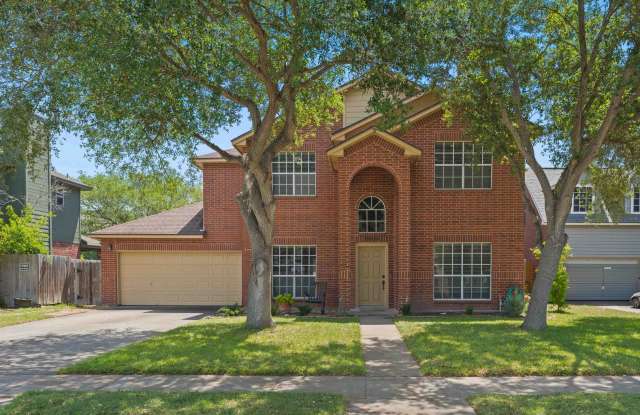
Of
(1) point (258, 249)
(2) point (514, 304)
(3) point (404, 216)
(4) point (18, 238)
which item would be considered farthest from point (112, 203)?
(2) point (514, 304)

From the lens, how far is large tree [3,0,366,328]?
10.2m

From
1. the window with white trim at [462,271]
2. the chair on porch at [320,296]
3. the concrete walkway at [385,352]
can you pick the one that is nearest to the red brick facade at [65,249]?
Result: the chair on porch at [320,296]

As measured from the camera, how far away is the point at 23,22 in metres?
11.0

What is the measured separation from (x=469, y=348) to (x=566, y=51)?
8.63m

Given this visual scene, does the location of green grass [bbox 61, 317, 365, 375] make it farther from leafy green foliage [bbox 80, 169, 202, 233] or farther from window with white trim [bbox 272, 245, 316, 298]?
leafy green foliage [bbox 80, 169, 202, 233]

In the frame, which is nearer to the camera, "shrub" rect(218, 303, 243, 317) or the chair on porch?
"shrub" rect(218, 303, 243, 317)

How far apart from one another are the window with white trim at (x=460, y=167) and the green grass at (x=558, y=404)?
36.5 feet

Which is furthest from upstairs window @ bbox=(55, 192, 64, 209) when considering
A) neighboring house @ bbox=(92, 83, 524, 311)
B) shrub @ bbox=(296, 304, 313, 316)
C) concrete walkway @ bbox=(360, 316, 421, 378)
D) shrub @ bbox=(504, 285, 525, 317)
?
shrub @ bbox=(504, 285, 525, 317)

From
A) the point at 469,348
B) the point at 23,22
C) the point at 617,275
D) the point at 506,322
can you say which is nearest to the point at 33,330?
the point at 23,22

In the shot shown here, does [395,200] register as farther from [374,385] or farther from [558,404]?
[558,404]

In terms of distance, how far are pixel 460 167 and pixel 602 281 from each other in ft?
41.1

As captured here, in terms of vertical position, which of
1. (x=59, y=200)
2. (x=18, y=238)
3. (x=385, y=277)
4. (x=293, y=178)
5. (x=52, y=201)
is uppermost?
(x=293, y=178)

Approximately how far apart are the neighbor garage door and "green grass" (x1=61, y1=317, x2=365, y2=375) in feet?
54.6

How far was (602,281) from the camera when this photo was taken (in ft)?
81.9
